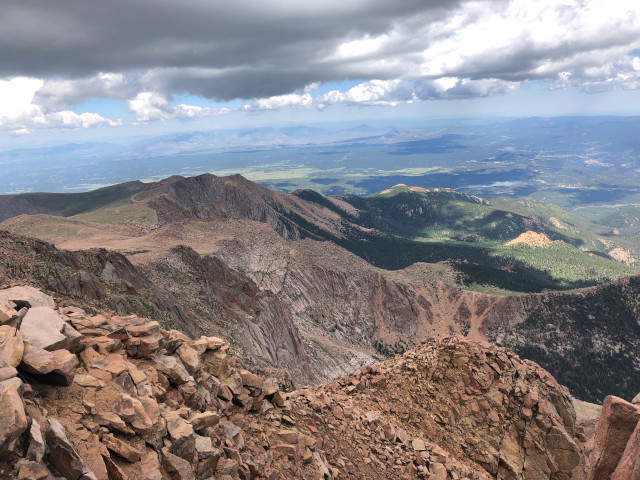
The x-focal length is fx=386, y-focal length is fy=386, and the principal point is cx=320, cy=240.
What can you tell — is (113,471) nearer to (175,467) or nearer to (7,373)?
(175,467)

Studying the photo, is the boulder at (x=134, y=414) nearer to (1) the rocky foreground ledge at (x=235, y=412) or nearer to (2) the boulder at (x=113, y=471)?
(1) the rocky foreground ledge at (x=235, y=412)

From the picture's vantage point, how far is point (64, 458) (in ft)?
32.8

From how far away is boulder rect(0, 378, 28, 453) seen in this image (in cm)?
909

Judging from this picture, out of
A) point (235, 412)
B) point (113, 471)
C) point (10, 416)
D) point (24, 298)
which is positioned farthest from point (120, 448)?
point (24, 298)

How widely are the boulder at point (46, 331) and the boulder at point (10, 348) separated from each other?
0.77m

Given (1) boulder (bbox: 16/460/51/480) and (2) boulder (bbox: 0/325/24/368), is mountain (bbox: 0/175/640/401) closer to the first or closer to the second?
(2) boulder (bbox: 0/325/24/368)

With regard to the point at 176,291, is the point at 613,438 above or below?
above

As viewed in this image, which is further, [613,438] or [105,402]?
[613,438]

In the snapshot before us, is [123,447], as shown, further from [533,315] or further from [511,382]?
[533,315]

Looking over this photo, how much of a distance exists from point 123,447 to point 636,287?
166411 mm

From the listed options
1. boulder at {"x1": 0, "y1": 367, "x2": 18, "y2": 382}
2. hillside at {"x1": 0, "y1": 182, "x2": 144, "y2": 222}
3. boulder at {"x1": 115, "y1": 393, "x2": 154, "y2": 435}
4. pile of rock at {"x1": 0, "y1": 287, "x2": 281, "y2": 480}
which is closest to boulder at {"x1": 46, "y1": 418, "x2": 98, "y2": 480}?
pile of rock at {"x1": 0, "y1": 287, "x2": 281, "y2": 480}

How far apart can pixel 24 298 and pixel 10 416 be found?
767 centimetres

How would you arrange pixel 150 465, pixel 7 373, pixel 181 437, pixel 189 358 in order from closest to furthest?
pixel 7 373 < pixel 150 465 < pixel 181 437 < pixel 189 358

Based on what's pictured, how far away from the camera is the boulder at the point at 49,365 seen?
1192 cm
